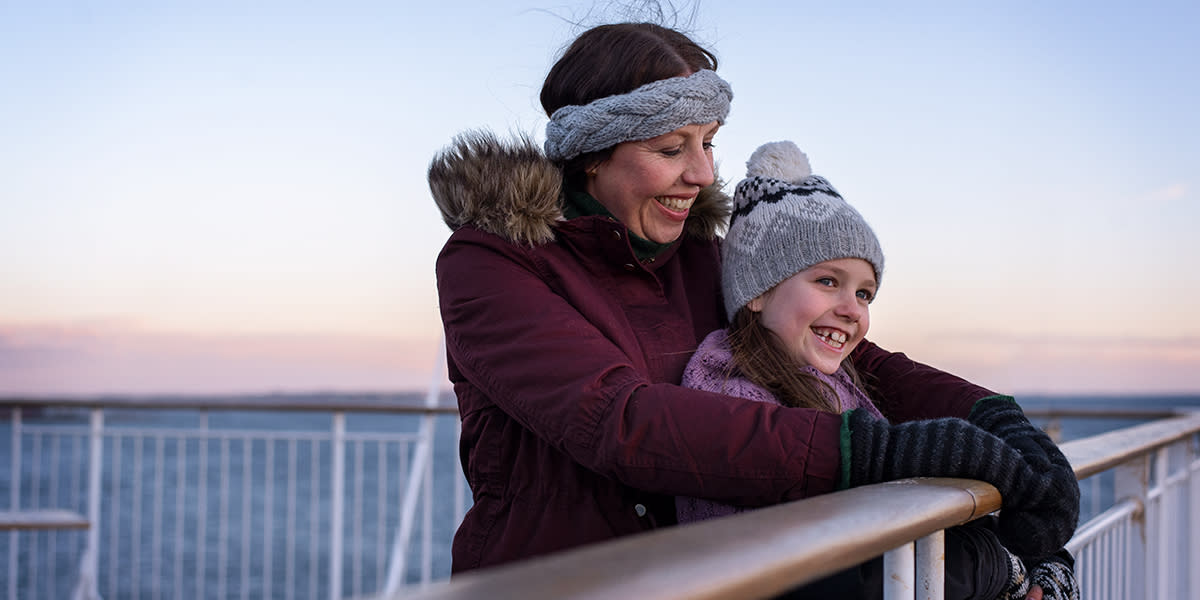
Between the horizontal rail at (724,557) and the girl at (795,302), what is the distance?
2.14 feet

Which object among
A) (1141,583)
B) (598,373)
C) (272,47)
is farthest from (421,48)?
(598,373)

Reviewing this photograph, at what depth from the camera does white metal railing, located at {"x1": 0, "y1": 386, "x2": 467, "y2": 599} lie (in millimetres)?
4621

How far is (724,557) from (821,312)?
1.13 metres

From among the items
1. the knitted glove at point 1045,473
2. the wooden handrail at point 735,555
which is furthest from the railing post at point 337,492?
the wooden handrail at point 735,555

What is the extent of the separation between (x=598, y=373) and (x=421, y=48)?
24.5 ft

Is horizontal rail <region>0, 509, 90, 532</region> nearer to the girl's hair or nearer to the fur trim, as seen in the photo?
the fur trim

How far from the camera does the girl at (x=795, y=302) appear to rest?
1.54 m

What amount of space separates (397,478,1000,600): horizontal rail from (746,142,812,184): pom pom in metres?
0.98

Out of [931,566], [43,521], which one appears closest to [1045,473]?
[931,566]

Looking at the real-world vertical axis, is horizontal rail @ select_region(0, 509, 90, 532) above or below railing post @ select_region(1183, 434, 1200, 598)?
below

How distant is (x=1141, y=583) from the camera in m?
2.63

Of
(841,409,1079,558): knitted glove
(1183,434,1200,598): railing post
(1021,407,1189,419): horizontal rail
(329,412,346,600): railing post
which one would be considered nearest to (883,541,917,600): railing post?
(841,409,1079,558): knitted glove

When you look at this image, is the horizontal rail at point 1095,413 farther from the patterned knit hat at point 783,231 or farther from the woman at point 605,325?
the woman at point 605,325

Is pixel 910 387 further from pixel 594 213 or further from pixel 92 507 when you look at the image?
pixel 92 507
